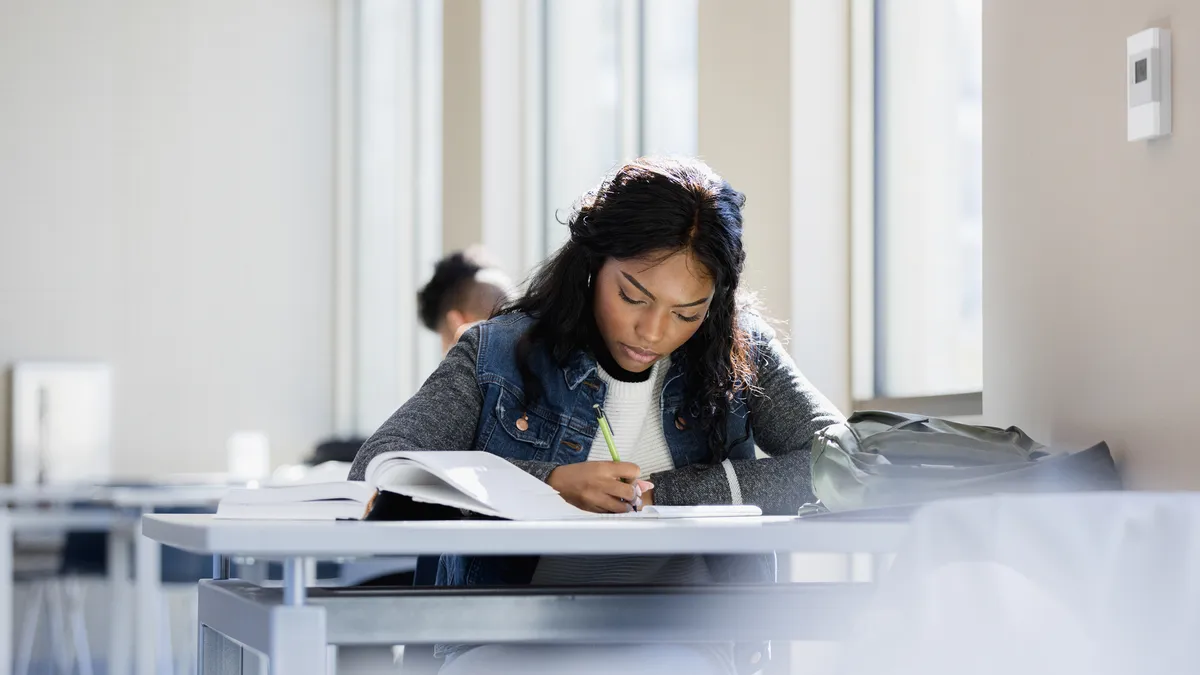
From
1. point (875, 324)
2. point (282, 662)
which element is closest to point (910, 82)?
point (875, 324)

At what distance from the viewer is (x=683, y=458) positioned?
2.00m

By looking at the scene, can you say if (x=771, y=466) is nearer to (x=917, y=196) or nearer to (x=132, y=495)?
(x=917, y=196)

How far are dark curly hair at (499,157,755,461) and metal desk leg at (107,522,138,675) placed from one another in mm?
3061

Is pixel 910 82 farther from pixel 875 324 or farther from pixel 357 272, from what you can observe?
pixel 357 272

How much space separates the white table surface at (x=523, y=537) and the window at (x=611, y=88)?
2932 mm

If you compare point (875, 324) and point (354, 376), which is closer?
point (875, 324)

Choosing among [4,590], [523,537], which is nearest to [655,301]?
[523,537]

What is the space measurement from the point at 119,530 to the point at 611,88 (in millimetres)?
2171

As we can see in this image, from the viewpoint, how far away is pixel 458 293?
135 inches

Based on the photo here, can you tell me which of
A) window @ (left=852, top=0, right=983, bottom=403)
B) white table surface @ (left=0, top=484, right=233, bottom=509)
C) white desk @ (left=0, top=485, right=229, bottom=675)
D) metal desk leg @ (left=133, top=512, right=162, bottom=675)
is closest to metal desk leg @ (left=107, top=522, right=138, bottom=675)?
white desk @ (left=0, top=485, right=229, bottom=675)

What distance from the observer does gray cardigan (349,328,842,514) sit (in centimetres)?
182

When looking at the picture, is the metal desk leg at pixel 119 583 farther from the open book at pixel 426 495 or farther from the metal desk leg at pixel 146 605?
the open book at pixel 426 495

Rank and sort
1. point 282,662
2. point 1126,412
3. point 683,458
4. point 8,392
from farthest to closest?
point 8,392 → point 683,458 → point 1126,412 → point 282,662

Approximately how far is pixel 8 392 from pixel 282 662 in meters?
5.02
